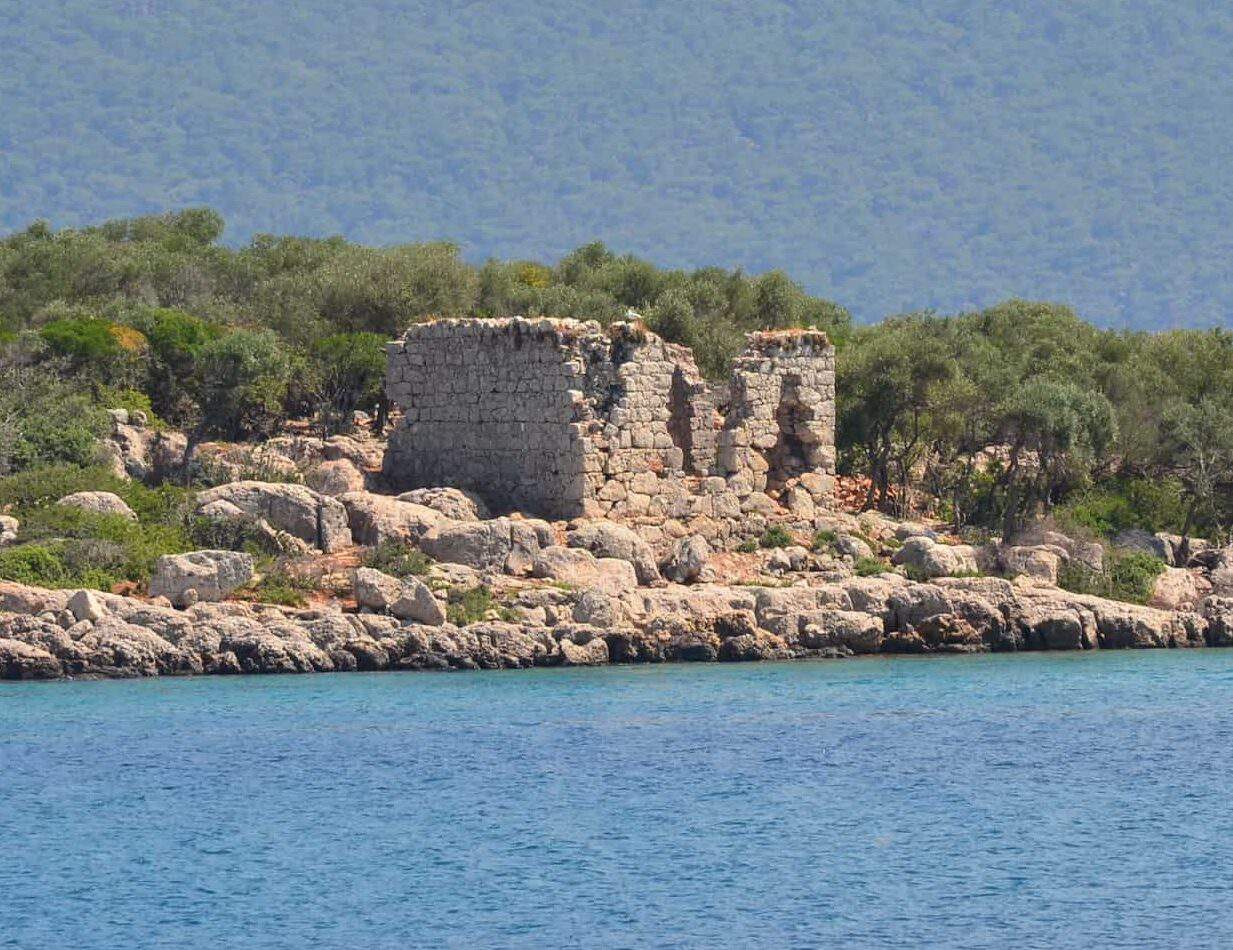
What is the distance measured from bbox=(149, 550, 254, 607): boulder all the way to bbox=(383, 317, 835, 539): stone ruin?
4.72m

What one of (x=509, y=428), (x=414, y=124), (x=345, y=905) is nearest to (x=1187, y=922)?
(x=345, y=905)

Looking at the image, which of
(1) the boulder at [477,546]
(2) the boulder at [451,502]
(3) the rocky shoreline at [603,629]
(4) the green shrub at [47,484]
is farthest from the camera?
(2) the boulder at [451,502]

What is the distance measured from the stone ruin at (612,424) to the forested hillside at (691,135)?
91974 mm

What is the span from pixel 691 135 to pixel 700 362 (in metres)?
105

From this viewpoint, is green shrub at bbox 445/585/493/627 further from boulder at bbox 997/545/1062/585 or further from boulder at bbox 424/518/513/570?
boulder at bbox 997/545/1062/585

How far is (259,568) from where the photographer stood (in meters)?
29.5

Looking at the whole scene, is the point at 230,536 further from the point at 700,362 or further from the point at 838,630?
the point at 700,362

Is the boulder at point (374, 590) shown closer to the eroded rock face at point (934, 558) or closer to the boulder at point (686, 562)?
the boulder at point (686, 562)

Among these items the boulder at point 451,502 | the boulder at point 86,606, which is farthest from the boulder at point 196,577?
the boulder at point 451,502

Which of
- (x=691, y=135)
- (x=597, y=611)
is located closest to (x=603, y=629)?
(x=597, y=611)

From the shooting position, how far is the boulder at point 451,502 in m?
31.5

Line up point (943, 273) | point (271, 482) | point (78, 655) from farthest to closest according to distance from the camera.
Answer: point (943, 273), point (271, 482), point (78, 655)

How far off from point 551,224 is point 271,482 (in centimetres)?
10397

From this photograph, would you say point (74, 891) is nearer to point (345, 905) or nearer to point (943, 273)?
point (345, 905)
